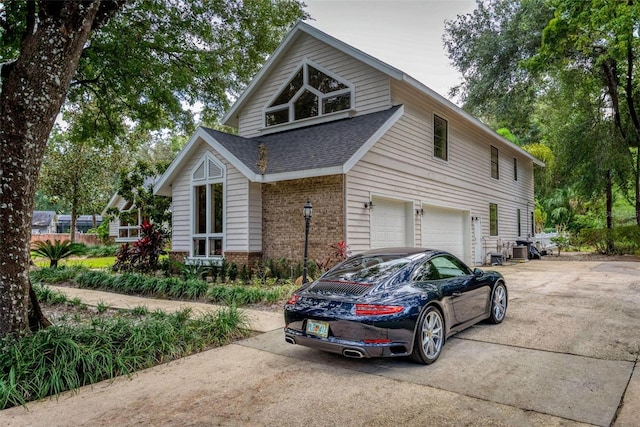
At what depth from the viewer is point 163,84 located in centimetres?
1147

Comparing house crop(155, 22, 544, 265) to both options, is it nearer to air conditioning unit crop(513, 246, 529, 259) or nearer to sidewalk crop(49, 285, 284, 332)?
sidewalk crop(49, 285, 284, 332)

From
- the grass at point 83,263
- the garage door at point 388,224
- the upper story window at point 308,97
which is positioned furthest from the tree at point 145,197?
the garage door at point 388,224

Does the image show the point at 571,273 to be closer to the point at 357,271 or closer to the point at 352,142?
the point at 352,142

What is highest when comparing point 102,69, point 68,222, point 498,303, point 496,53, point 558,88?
point 496,53

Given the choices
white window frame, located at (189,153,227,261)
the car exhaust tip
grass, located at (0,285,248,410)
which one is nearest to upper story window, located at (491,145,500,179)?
white window frame, located at (189,153,227,261)

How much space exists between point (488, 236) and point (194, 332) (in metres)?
15.3

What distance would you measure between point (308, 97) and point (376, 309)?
10.1m

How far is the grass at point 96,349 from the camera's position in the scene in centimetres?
382

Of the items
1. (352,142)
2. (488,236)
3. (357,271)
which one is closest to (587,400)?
(357,271)

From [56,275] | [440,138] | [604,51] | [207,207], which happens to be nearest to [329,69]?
[440,138]

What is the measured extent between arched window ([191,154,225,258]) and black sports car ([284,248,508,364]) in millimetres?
6788

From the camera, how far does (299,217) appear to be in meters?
10.6

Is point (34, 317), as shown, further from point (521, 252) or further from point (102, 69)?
point (521, 252)

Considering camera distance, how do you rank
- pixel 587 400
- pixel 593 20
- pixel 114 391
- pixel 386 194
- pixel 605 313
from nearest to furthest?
pixel 587 400
pixel 114 391
pixel 605 313
pixel 386 194
pixel 593 20
